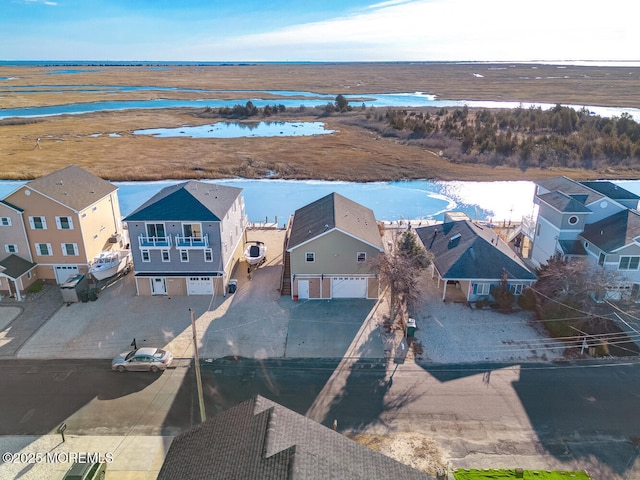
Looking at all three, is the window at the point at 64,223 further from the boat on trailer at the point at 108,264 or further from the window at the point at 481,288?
the window at the point at 481,288

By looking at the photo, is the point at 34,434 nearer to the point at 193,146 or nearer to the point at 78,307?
the point at 78,307

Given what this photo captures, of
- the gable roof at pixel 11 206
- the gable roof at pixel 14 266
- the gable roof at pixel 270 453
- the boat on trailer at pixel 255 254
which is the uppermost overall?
the gable roof at pixel 11 206

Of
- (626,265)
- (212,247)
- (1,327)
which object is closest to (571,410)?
(626,265)

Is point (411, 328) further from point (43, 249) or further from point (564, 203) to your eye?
point (43, 249)

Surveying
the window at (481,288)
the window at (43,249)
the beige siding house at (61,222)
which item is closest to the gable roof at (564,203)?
the window at (481,288)

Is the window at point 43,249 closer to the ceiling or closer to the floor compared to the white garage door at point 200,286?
closer to the ceiling

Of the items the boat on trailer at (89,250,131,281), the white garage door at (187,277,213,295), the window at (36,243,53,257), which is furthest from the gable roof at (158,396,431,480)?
the window at (36,243,53,257)

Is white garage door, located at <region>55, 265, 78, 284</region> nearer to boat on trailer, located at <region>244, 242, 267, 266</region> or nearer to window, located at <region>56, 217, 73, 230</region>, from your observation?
window, located at <region>56, 217, 73, 230</region>
